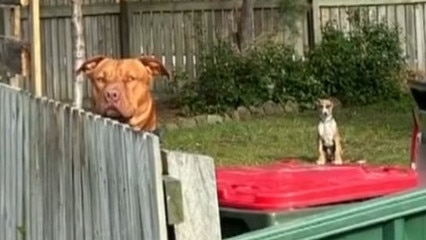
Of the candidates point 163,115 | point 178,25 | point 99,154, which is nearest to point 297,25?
point 178,25

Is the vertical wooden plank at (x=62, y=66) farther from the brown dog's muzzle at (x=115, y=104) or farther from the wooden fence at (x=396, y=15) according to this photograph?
the brown dog's muzzle at (x=115, y=104)

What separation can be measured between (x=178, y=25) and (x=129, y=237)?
587 inches

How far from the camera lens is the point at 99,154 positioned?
5535 mm

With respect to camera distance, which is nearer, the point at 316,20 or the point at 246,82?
the point at 246,82

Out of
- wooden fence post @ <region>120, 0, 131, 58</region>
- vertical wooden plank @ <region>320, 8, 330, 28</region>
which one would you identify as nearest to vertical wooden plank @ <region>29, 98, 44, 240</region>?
wooden fence post @ <region>120, 0, 131, 58</region>

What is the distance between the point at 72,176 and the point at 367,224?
7.44 ft

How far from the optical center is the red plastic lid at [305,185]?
4.86 m

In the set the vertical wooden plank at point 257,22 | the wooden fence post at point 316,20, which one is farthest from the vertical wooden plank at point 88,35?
the wooden fence post at point 316,20

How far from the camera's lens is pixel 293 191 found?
4.93 metres

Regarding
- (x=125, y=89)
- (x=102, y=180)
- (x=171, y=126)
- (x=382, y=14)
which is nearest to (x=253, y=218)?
(x=102, y=180)

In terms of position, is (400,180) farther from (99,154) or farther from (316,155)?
(316,155)

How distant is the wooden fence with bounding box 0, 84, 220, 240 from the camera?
463cm

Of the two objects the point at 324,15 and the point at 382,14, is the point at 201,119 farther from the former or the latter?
the point at 382,14

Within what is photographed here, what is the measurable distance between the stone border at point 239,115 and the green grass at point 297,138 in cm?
33
